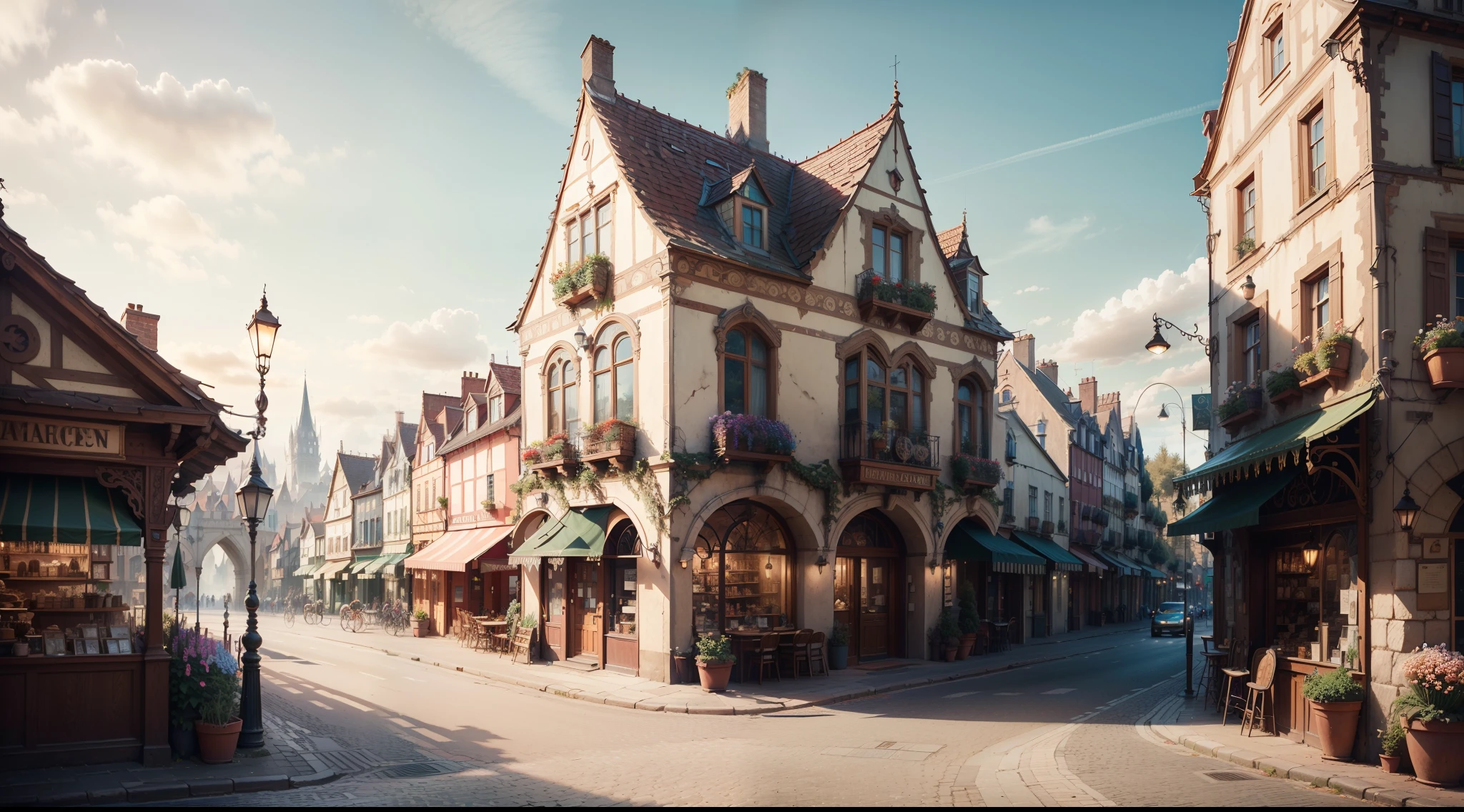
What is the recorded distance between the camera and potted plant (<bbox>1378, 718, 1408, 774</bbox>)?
36.2 ft

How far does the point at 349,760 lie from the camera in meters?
12.2

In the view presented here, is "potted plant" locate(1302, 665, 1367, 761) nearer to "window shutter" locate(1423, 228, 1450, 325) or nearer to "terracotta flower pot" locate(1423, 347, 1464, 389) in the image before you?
"terracotta flower pot" locate(1423, 347, 1464, 389)

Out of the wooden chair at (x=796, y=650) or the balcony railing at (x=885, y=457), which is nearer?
the wooden chair at (x=796, y=650)

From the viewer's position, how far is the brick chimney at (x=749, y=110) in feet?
91.2

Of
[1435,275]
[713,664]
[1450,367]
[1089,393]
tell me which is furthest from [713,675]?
[1089,393]

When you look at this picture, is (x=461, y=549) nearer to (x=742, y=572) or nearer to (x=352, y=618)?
(x=352, y=618)

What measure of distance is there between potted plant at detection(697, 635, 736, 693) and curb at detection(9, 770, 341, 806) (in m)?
8.64

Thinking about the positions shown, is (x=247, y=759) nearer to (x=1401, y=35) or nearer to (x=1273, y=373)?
(x=1273, y=373)

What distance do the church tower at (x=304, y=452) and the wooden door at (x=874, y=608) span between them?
574 ft

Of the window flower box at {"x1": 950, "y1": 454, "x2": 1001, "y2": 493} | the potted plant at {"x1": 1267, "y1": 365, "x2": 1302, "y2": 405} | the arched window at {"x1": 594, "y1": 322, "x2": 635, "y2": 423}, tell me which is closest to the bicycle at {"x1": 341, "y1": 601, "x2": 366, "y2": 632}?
the arched window at {"x1": 594, "y1": 322, "x2": 635, "y2": 423}

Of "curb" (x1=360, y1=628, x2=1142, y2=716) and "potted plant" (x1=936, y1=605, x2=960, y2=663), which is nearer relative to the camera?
"curb" (x1=360, y1=628, x2=1142, y2=716)

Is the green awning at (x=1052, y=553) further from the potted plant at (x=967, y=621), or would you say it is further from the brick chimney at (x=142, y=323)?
the brick chimney at (x=142, y=323)

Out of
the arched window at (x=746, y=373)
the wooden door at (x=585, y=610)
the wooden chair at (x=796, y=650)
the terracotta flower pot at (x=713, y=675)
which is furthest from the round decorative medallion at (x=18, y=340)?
the wooden chair at (x=796, y=650)

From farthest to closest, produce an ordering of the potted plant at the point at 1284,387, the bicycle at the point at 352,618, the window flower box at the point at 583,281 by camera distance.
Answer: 1. the bicycle at the point at 352,618
2. the window flower box at the point at 583,281
3. the potted plant at the point at 1284,387
